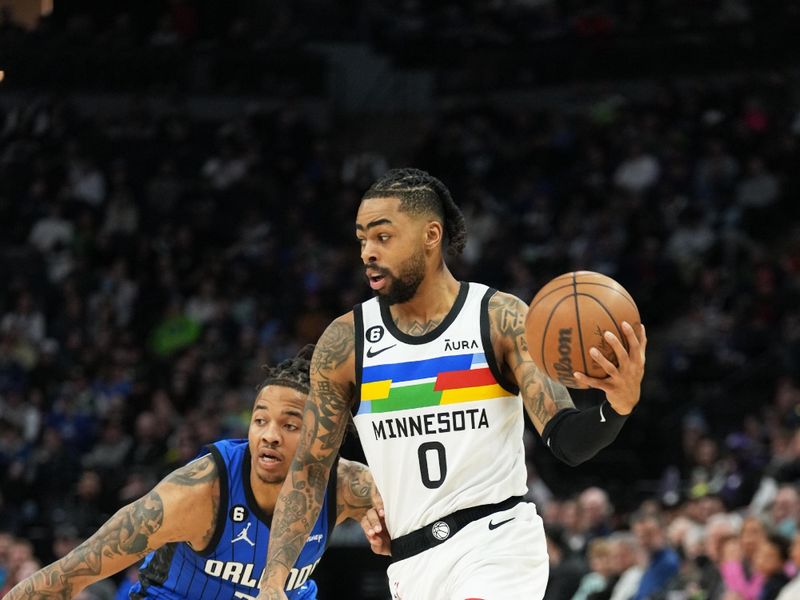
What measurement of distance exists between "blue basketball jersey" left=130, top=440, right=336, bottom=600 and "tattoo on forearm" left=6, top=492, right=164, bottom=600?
0.29 metres

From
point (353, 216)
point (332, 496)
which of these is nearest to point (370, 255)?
point (332, 496)

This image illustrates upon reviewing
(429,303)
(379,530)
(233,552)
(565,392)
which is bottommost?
(233,552)

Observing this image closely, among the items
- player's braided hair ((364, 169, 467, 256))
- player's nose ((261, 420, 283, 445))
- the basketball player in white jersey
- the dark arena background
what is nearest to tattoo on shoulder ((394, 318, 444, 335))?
the basketball player in white jersey

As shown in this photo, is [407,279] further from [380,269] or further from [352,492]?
[352,492]

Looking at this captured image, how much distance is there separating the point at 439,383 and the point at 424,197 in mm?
713

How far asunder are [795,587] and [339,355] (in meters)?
4.76

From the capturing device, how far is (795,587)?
8836 mm

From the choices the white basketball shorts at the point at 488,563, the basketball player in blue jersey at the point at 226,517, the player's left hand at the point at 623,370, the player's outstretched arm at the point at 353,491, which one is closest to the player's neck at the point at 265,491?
the basketball player in blue jersey at the point at 226,517

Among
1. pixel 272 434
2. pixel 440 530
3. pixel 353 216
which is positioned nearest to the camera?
pixel 440 530

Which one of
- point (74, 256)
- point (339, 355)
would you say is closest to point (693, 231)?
point (74, 256)

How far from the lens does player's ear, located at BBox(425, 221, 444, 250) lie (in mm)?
5230

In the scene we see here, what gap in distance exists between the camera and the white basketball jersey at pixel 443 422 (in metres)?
5.03

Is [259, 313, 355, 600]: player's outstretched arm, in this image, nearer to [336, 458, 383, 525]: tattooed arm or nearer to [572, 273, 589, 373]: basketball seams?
[336, 458, 383, 525]: tattooed arm

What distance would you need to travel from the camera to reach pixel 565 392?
500 cm
